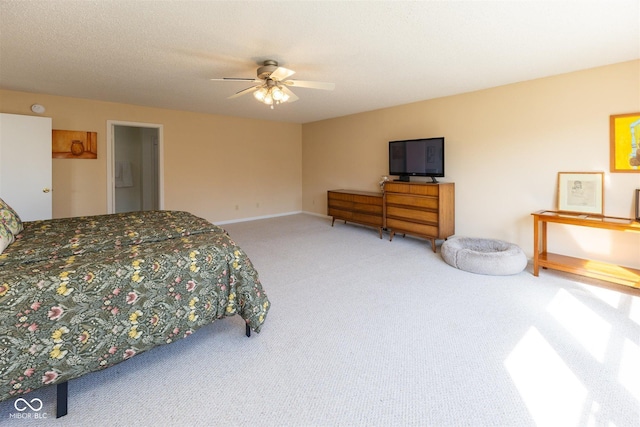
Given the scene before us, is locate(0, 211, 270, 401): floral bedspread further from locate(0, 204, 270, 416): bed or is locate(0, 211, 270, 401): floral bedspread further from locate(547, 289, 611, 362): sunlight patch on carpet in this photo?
locate(547, 289, 611, 362): sunlight patch on carpet

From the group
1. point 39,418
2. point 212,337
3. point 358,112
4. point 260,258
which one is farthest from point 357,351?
point 358,112

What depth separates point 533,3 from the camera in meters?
2.06

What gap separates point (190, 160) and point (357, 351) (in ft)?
17.1

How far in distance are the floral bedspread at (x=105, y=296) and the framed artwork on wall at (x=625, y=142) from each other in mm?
3831

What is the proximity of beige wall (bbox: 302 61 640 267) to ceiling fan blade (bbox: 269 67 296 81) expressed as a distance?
9.22 feet

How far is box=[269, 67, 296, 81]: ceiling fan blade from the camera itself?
9.34ft

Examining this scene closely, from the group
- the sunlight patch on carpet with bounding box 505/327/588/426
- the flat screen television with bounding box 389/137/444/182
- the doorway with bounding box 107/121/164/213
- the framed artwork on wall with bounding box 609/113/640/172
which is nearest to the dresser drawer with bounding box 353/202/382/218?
the flat screen television with bounding box 389/137/444/182

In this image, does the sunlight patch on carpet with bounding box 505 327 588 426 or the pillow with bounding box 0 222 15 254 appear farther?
the pillow with bounding box 0 222 15 254

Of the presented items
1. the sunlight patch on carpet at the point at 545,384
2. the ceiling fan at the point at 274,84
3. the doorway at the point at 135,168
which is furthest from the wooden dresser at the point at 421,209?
the doorway at the point at 135,168

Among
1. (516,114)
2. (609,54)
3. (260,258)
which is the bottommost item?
(260,258)

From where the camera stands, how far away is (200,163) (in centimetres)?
609

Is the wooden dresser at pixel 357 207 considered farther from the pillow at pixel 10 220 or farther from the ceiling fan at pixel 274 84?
the pillow at pixel 10 220

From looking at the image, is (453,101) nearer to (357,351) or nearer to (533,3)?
(533,3)

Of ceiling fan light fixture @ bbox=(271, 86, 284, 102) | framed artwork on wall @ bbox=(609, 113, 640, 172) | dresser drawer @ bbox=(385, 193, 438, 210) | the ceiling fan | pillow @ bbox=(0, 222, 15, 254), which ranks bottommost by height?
pillow @ bbox=(0, 222, 15, 254)
